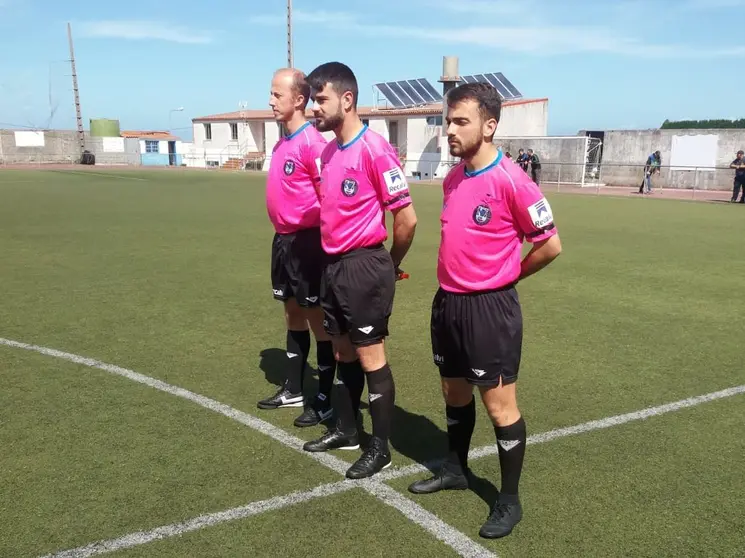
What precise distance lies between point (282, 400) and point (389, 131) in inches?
1824

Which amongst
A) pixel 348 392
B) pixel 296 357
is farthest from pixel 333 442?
pixel 296 357

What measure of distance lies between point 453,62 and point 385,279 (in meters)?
35.7

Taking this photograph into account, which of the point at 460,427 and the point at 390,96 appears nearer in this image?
the point at 460,427

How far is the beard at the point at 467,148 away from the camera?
308 centimetres

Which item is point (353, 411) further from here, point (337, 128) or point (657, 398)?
point (657, 398)

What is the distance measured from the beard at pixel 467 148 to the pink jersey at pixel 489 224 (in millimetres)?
107

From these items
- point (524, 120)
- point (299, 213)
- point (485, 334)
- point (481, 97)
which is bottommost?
point (485, 334)

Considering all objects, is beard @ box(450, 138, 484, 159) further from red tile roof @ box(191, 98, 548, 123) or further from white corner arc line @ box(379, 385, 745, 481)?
red tile roof @ box(191, 98, 548, 123)

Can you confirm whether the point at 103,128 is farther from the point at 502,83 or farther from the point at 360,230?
the point at 360,230

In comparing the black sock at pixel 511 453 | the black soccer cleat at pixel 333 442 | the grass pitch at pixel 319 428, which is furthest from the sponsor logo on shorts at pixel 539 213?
the black soccer cleat at pixel 333 442

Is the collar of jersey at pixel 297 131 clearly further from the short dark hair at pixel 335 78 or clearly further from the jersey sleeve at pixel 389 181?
the jersey sleeve at pixel 389 181

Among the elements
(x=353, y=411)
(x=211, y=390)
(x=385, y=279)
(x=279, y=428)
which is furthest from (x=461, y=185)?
(x=211, y=390)

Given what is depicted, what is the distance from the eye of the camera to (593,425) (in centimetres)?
456

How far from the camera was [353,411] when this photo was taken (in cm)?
427
